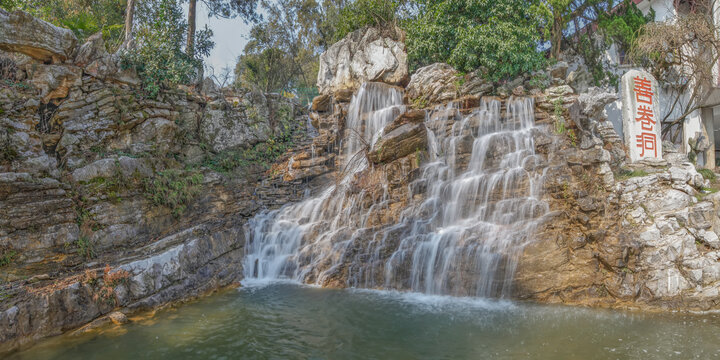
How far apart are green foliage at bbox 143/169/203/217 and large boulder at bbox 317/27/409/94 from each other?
7625mm

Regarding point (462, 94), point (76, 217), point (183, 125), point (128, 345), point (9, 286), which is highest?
point (462, 94)

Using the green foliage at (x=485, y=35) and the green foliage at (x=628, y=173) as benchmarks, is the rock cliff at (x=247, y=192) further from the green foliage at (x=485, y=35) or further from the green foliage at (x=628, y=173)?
the green foliage at (x=485, y=35)

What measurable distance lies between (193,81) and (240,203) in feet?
18.9

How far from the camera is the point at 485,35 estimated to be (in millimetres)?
13203

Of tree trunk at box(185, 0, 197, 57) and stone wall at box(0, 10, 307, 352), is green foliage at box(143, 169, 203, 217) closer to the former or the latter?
stone wall at box(0, 10, 307, 352)

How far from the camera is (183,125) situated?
12.8 m

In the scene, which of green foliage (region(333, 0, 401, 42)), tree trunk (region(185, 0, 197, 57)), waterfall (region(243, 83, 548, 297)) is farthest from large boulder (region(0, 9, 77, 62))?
green foliage (region(333, 0, 401, 42))

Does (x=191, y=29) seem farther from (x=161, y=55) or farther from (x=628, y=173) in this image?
(x=628, y=173)

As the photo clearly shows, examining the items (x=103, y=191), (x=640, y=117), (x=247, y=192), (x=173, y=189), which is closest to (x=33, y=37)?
(x=103, y=191)

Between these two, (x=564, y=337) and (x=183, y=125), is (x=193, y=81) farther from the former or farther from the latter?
(x=564, y=337)

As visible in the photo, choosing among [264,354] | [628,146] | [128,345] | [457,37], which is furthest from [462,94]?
[128,345]

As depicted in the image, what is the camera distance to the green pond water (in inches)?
215

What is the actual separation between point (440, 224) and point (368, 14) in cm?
1209

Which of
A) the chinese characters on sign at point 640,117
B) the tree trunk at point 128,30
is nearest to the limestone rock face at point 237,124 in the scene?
the tree trunk at point 128,30
